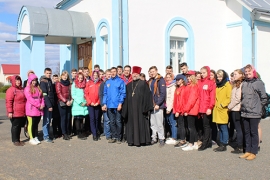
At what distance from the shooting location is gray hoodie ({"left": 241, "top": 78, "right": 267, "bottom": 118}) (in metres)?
6.09

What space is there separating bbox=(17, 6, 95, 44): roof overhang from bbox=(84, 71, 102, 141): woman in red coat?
12.7 ft

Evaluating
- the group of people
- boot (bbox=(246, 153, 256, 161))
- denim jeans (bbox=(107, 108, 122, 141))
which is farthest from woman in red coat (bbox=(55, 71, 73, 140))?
boot (bbox=(246, 153, 256, 161))

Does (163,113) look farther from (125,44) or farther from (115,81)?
(125,44)

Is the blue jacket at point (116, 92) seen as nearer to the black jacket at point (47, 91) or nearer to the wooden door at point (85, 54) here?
the black jacket at point (47, 91)

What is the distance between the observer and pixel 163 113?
7742mm

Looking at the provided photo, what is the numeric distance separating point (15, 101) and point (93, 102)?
1890 mm

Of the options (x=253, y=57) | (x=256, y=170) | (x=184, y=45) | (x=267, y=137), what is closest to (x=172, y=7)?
(x=184, y=45)

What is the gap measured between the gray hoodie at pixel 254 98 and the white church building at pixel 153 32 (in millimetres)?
5338

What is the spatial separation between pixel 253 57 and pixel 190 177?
912 cm

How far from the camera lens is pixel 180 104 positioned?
7121 mm

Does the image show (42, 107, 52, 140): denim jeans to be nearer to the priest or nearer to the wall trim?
the priest

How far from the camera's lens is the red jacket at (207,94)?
6727 mm

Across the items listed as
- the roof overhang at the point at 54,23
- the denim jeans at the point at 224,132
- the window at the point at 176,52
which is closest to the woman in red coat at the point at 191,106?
the denim jeans at the point at 224,132

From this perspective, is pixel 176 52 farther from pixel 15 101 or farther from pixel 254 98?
pixel 15 101
